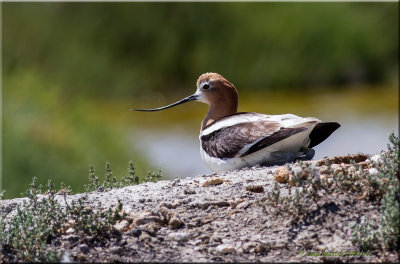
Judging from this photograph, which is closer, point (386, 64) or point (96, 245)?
point (96, 245)

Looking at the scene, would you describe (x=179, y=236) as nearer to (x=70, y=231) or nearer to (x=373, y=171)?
(x=70, y=231)

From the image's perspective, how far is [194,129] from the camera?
16.5m

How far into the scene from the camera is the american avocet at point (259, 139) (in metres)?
6.06

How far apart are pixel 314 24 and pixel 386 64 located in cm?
219

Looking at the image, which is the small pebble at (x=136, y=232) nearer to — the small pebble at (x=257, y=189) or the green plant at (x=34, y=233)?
the green plant at (x=34, y=233)

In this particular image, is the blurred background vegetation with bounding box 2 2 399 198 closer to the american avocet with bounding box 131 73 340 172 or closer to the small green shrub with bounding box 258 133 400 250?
the american avocet with bounding box 131 73 340 172

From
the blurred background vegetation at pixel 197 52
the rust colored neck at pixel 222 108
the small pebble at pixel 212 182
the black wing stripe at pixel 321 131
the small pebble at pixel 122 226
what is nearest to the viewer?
the small pebble at pixel 122 226

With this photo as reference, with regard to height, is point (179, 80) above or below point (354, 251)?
above

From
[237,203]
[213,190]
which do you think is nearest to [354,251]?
[237,203]

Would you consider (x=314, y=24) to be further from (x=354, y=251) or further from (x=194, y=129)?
(x=354, y=251)

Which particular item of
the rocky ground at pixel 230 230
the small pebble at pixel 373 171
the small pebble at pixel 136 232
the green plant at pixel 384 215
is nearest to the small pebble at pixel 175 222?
the rocky ground at pixel 230 230

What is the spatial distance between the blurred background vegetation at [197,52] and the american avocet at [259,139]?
8.82 m

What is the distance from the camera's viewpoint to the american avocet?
239 inches

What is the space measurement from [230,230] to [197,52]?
13250 mm
